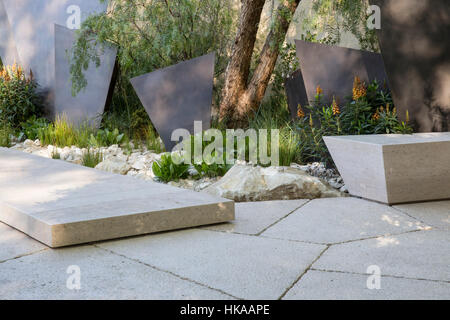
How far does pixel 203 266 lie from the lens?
7.94 ft

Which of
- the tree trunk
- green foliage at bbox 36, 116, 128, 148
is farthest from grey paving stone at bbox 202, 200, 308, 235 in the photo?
green foliage at bbox 36, 116, 128, 148

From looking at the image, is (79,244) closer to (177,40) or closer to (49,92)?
(177,40)

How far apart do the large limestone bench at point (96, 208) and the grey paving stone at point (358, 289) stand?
992mm

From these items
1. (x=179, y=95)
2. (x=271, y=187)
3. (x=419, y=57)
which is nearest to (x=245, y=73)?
(x=179, y=95)

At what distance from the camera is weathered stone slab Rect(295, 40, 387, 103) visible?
4988 mm

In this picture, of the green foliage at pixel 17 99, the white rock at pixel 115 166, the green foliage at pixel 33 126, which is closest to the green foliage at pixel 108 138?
the white rock at pixel 115 166

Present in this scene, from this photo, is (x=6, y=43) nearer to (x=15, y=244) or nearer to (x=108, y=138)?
(x=108, y=138)

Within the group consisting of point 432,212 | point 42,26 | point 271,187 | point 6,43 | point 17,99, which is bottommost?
point 432,212

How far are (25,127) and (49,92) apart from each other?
2.48ft

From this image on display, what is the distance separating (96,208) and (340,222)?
1523 mm

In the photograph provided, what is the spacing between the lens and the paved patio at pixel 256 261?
2.12m

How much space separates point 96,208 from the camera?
294cm

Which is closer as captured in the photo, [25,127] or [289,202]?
[289,202]
